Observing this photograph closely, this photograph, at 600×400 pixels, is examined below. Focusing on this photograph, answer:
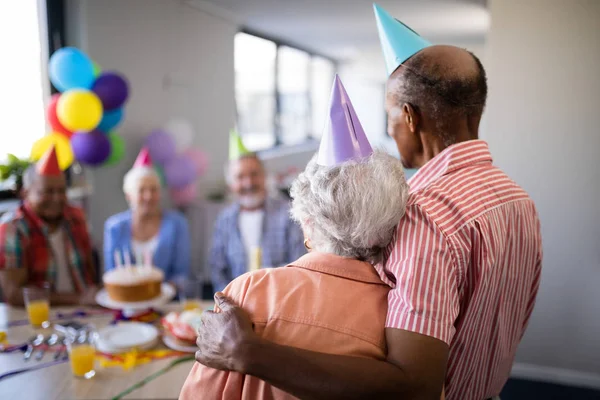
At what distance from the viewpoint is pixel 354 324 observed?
32.9 inches

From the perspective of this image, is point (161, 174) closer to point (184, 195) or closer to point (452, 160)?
point (184, 195)

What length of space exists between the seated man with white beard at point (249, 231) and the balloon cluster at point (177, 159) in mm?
1310

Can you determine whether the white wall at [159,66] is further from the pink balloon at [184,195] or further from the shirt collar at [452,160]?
the shirt collar at [452,160]

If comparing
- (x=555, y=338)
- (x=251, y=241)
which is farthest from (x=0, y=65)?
(x=555, y=338)

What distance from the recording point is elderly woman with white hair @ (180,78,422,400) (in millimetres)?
833

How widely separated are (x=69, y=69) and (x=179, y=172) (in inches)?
55.6

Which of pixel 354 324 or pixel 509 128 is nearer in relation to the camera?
pixel 354 324

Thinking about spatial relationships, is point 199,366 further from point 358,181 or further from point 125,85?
point 125,85

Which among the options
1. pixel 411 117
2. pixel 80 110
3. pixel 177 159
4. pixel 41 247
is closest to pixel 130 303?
pixel 41 247

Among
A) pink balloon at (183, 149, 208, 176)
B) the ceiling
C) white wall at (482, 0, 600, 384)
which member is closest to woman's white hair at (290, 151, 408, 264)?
white wall at (482, 0, 600, 384)

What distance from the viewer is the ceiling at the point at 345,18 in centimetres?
512

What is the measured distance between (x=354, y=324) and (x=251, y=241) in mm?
1978

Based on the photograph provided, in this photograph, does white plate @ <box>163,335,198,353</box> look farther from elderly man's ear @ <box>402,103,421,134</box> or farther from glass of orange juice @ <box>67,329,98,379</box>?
elderly man's ear @ <box>402,103,421,134</box>

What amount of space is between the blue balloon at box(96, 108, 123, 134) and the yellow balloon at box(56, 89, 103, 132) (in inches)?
8.0
